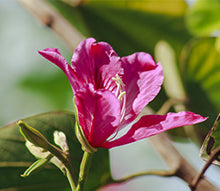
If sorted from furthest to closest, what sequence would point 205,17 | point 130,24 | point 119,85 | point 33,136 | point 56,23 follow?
point 130,24 < point 205,17 < point 56,23 < point 119,85 < point 33,136

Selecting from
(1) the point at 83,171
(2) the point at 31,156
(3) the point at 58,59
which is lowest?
(2) the point at 31,156

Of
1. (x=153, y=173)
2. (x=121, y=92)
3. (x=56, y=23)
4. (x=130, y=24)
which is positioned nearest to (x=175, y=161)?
(x=153, y=173)

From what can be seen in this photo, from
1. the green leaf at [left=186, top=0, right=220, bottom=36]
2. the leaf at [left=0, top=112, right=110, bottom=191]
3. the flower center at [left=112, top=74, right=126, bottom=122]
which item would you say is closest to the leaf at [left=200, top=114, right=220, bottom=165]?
the flower center at [left=112, top=74, right=126, bottom=122]

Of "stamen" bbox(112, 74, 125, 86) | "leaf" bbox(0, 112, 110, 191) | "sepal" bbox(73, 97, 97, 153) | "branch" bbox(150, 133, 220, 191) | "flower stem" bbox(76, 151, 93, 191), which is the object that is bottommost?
"leaf" bbox(0, 112, 110, 191)

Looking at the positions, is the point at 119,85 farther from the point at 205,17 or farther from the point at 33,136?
the point at 205,17

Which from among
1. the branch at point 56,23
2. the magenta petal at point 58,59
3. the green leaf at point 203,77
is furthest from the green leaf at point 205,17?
the magenta petal at point 58,59

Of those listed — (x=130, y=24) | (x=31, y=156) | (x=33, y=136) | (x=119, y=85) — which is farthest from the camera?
(x=130, y=24)

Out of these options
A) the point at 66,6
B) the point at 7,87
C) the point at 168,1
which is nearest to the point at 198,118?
the point at 168,1

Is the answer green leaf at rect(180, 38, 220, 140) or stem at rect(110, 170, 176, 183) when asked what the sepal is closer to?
stem at rect(110, 170, 176, 183)
